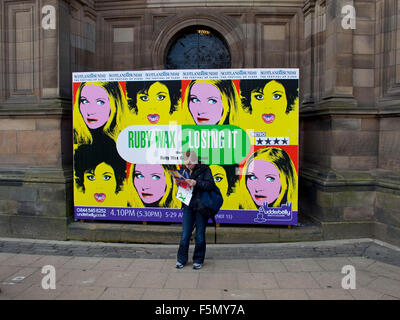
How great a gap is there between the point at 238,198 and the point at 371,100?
3097mm

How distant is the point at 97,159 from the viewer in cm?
627

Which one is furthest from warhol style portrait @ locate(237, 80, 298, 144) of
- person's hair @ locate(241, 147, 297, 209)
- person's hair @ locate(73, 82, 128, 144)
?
person's hair @ locate(73, 82, 128, 144)

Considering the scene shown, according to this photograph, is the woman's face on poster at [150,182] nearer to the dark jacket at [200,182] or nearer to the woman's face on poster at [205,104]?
the woman's face on poster at [205,104]

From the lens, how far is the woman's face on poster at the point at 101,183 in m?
6.26

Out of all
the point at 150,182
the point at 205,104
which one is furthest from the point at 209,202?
the point at 205,104

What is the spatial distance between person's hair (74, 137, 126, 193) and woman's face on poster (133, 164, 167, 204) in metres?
0.29

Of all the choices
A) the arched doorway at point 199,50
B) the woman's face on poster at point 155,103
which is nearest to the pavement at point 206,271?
the woman's face on poster at point 155,103

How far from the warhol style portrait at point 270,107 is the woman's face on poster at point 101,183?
101 inches

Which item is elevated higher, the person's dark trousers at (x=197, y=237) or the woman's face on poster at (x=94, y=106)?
the woman's face on poster at (x=94, y=106)

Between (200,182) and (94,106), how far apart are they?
276cm

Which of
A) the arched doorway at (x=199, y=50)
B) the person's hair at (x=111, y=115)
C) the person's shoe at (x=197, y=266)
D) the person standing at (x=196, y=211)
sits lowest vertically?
the person's shoe at (x=197, y=266)

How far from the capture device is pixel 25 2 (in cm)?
661

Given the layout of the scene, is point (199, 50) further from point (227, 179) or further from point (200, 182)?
point (200, 182)

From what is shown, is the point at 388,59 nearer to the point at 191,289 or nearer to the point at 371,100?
the point at 371,100
